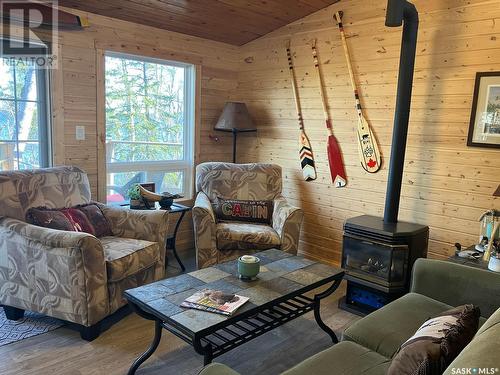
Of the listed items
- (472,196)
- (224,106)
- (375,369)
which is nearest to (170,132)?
(224,106)

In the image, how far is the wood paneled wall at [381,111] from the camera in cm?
289

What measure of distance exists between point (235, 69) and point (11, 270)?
117 inches

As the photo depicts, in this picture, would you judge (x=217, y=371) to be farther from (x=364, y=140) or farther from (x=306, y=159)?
(x=306, y=159)

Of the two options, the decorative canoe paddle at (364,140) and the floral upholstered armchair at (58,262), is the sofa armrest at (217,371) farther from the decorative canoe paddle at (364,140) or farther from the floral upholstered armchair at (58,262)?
the decorative canoe paddle at (364,140)

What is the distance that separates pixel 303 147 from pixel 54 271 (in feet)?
8.07

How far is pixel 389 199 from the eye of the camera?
9.68ft

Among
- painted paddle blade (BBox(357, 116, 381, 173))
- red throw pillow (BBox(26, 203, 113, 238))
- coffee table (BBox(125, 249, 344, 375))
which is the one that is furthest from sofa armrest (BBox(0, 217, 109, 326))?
painted paddle blade (BBox(357, 116, 381, 173))

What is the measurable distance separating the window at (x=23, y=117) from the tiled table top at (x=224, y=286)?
5.84 ft

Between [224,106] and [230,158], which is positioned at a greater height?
[224,106]

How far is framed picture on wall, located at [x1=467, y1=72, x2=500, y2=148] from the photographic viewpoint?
276 centimetres

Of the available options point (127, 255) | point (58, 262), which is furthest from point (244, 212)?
point (58, 262)

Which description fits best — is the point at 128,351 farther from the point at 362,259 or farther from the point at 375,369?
the point at 362,259

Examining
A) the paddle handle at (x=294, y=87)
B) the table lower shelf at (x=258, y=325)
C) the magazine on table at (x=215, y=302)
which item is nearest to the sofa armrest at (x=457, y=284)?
the table lower shelf at (x=258, y=325)

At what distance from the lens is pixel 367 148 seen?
3.43 meters
